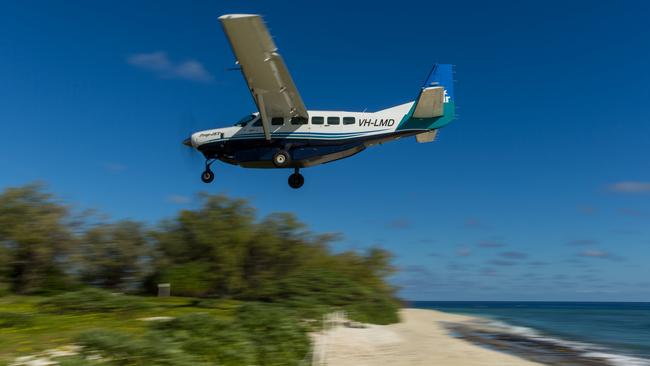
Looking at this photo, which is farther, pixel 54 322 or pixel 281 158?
pixel 281 158

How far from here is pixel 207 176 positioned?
2116cm

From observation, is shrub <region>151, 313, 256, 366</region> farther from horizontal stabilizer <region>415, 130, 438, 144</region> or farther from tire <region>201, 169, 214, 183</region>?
horizontal stabilizer <region>415, 130, 438, 144</region>

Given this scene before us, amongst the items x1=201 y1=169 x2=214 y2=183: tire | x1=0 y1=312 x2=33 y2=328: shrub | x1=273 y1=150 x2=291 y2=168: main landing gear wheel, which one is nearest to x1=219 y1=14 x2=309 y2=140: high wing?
x1=273 y1=150 x2=291 y2=168: main landing gear wheel

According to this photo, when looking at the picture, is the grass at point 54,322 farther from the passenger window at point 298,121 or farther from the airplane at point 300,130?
the passenger window at point 298,121

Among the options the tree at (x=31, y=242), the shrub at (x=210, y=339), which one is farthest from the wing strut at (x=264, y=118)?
the tree at (x=31, y=242)

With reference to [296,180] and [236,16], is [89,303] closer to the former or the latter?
[296,180]

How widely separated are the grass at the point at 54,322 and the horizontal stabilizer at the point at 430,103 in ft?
31.5

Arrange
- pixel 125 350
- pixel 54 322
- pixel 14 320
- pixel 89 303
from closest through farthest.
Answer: pixel 125 350 → pixel 14 320 → pixel 54 322 → pixel 89 303

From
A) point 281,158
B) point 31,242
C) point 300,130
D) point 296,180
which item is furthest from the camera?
point 31,242

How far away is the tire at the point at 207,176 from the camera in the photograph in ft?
69.4

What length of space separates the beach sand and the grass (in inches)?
192

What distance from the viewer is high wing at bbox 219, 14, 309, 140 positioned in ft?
53.8

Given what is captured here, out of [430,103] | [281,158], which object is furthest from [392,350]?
[430,103]

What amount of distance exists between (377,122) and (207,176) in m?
6.66
